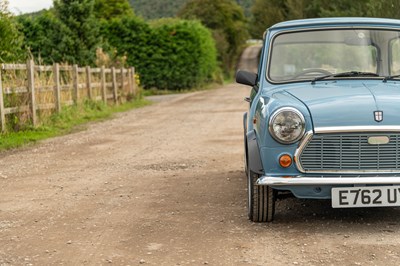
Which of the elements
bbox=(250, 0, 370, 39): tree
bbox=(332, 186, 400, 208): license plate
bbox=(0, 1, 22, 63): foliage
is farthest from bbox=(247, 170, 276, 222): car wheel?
bbox=(250, 0, 370, 39): tree

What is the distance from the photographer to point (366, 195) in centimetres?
534

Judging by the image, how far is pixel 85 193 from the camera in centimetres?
759

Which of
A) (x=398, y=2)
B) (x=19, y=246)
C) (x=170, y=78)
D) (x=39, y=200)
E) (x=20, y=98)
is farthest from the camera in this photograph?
(x=170, y=78)

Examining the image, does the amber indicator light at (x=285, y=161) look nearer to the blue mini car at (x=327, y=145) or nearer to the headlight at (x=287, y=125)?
the blue mini car at (x=327, y=145)

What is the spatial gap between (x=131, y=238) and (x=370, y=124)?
2089 millimetres

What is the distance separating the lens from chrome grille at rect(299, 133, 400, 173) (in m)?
5.41

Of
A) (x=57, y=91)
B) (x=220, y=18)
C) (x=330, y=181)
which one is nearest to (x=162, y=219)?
(x=330, y=181)

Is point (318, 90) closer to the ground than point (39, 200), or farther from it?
farther from it

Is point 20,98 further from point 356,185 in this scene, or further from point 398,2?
point 398,2

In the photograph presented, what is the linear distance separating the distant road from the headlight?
54577mm

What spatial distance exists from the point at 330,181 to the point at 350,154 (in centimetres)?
29

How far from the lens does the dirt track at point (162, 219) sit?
4.93 m

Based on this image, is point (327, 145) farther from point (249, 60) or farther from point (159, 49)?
point (249, 60)

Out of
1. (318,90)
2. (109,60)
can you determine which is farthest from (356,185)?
(109,60)
